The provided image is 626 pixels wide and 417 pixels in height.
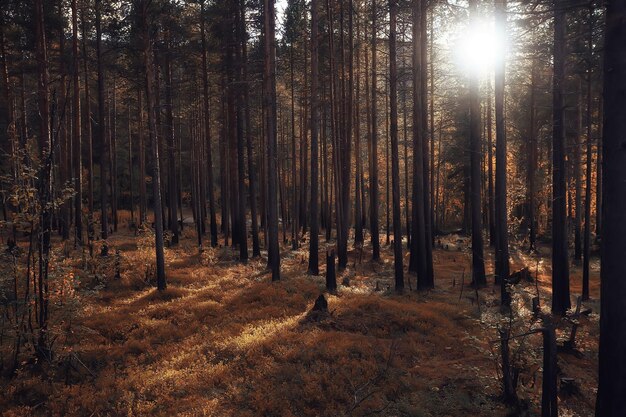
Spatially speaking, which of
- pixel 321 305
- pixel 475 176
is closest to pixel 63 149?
pixel 321 305

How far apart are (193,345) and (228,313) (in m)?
2.34

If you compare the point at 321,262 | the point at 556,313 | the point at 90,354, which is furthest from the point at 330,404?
the point at 321,262

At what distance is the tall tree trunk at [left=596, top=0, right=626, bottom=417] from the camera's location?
5480 millimetres

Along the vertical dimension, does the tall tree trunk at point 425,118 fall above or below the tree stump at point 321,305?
above

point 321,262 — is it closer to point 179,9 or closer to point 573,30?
point 179,9

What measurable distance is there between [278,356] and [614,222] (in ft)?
22.0

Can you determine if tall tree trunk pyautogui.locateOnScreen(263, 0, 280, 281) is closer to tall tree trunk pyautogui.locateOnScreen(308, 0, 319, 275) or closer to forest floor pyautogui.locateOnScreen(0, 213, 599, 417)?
tall tree trunk pyautogui.locateOnScreen(308, 0, 319, 275)

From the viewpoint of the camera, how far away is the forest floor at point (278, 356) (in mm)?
7254

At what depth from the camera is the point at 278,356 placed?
29.5ft

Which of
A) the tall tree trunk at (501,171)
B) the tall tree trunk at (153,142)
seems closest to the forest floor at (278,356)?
the tall tree trunk at (153,142)

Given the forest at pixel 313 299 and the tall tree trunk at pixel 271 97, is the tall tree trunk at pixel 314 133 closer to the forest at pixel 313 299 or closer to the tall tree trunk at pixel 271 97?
the forest at pixel 313 299

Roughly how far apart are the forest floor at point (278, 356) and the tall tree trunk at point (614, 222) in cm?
236

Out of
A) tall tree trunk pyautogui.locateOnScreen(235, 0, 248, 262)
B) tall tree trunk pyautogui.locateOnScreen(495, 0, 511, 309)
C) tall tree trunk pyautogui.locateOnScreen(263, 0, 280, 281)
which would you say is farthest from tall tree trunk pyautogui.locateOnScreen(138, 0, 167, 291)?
tall tree trunk pyautogui.locateOnScreen(495, 0, 511, 309)

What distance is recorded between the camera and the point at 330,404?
733 cm
